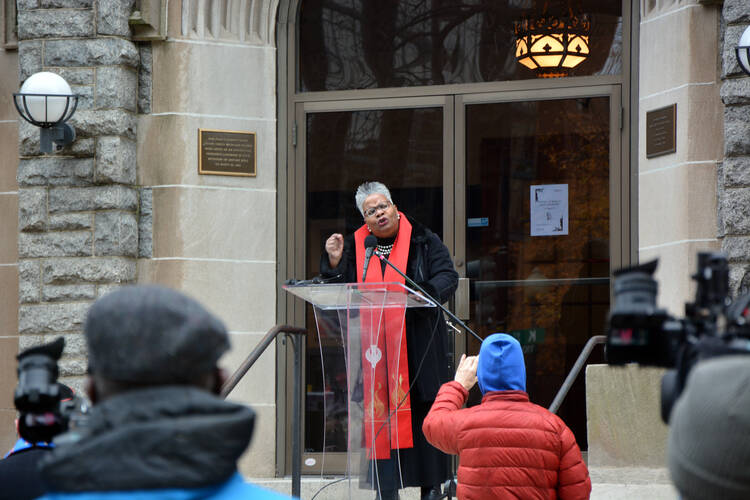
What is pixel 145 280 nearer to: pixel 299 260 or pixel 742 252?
pixel 299 260

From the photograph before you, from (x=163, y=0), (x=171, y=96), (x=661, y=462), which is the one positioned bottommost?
(x=661, y=462)

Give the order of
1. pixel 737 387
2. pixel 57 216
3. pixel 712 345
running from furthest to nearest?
pixel 57 216 < pixel 712 345 < pixel 737 387

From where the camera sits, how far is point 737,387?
1408 millimetres

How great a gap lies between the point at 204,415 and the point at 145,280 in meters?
6.69

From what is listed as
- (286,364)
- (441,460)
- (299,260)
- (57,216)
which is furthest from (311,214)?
(441,460)

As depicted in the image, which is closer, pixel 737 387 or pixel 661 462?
pixel 737 387

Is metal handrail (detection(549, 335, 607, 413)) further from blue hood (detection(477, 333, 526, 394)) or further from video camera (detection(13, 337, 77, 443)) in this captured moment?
video camera (detection(13, 337, 77, 443))

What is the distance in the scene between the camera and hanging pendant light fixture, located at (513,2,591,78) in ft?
26.3

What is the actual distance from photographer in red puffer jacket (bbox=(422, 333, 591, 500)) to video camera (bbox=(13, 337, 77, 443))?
74.6 inches

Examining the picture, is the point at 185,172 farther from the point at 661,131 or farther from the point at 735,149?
the point at 735,149

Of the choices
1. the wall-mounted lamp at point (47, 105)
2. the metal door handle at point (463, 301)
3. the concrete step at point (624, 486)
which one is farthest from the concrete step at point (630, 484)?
the wall-mounted lamp at point (47, 105)

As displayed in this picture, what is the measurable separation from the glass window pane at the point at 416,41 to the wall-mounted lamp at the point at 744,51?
5.15 ft

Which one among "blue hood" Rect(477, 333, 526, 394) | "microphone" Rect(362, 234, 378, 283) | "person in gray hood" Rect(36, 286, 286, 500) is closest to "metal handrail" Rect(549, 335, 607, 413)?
"microphone" Rect(362, 234, 378, 283)

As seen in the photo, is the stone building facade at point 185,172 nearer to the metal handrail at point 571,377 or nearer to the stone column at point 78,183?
the stone column at point 78,183
